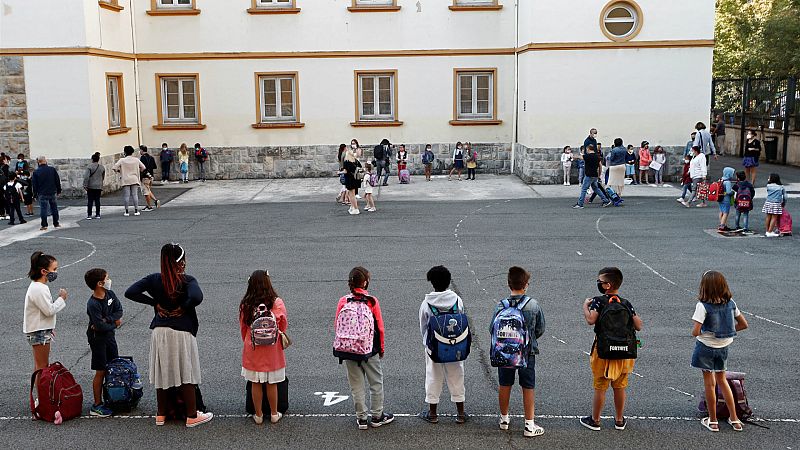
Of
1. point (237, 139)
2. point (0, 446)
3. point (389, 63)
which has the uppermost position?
point (389, 63)

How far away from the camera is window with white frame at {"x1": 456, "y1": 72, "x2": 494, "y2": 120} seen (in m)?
28.4

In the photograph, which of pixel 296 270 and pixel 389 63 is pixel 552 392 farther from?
pixel 389 63

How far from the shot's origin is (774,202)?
16.7 m

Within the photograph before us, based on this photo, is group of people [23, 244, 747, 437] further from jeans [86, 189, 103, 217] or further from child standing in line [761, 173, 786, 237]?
jeans [86, 189, 103, 217]

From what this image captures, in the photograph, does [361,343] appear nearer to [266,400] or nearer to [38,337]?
[266,400]

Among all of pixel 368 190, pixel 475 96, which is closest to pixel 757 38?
pixel 475 96

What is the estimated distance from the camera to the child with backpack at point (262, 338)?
7281mm

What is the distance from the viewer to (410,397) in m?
8.23

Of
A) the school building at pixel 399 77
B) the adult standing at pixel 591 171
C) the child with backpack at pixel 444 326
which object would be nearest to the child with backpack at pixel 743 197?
the adult standing at pixel 591 171

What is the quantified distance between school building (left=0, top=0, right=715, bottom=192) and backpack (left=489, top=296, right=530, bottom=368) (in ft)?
62.7

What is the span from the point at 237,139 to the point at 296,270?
14.9 metres

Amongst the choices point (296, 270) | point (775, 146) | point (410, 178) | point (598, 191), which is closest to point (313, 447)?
point (296, 270)

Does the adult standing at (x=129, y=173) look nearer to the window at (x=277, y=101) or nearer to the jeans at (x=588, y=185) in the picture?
the window at (x=277, y=101)

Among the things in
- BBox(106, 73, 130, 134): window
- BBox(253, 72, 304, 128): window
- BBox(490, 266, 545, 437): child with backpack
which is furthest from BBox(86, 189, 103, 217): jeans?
BBox(490, 266, 545, 437): child with backpack
